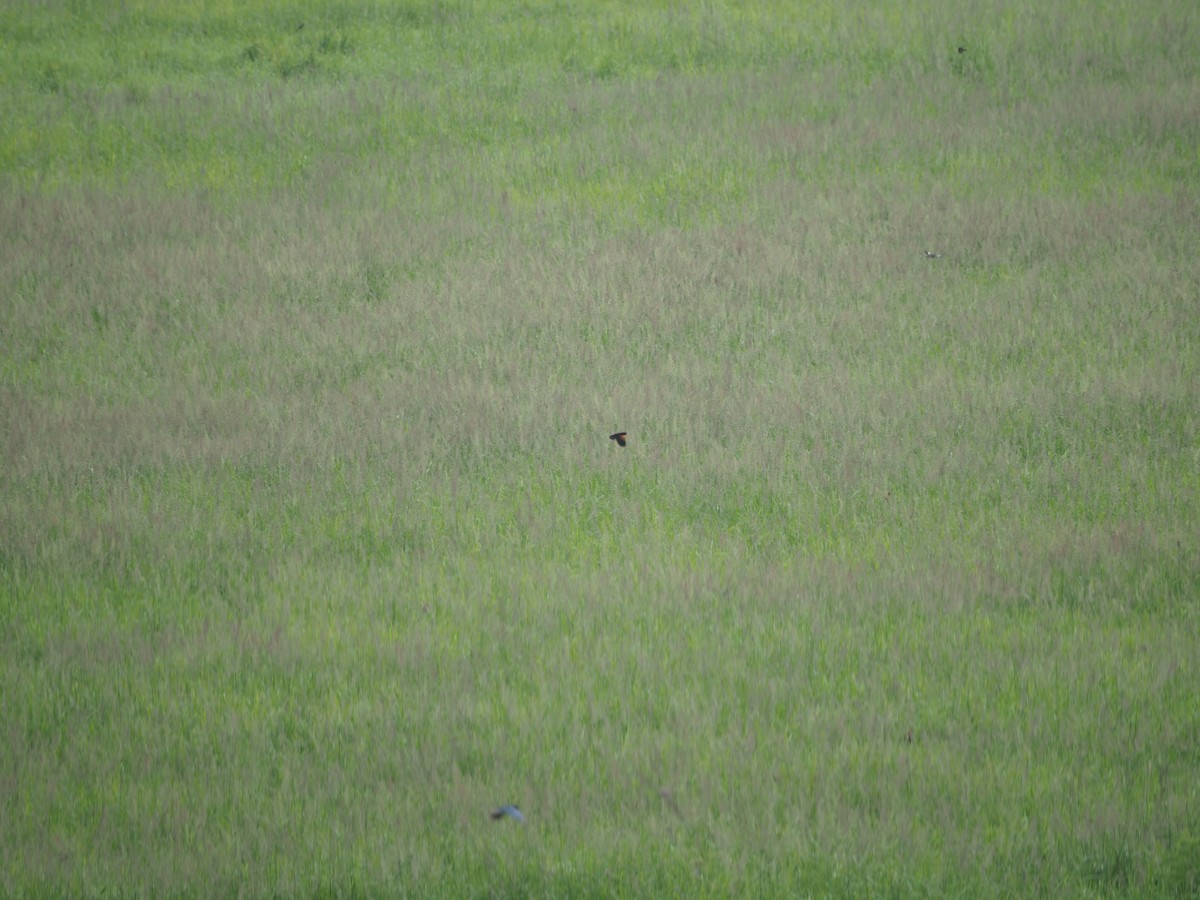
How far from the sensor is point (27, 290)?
35.3ft

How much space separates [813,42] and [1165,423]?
9466mm

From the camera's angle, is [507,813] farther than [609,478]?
No

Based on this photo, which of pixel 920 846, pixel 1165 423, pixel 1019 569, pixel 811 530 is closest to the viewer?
pixel 920 846

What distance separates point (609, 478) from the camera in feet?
24.0

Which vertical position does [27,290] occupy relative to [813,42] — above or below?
below

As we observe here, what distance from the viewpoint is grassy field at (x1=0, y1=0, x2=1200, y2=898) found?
444cm

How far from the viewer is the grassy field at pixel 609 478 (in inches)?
175

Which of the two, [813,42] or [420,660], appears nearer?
[420,660]

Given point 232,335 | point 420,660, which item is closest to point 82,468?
point 232,335

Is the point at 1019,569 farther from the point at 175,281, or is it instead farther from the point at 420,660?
the point at 175,281

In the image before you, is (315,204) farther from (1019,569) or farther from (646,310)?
(1019,569)

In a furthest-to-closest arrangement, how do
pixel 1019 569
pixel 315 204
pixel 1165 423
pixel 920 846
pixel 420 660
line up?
1. pixel 315 204
2. pixel 1165 423
3. pixel 1019 569
4. pixel 420 660
5. pixel 920 846

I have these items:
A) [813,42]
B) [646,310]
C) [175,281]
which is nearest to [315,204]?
[175,281]

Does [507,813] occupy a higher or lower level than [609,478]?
higher
